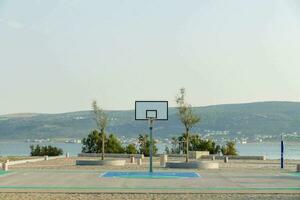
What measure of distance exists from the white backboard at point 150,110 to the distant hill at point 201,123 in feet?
328

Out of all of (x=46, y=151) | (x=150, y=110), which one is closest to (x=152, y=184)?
(x=150, y=110)

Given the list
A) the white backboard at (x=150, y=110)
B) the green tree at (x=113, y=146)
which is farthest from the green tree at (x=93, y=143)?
the white backboard at (x=150, y=110)

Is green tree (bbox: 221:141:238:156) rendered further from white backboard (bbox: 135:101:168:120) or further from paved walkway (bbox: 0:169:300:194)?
paved walkway (bbox: 0:169:300:194)

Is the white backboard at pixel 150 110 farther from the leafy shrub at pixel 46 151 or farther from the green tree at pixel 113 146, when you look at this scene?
the leafy shrub at pixel 46 151

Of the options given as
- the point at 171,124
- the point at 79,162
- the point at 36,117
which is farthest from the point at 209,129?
the point at 79,162

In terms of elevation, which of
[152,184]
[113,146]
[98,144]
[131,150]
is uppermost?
[98,144]

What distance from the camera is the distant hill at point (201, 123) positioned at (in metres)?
149

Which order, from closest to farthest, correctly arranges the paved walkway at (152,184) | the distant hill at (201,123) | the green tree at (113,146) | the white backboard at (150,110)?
the paved walkway at (152,184)
the white backboard at (150,110)
the green tree at (113,146)
the distant hill at (201,123)

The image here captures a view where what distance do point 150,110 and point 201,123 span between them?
409ft

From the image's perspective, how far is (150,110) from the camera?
1357 inches

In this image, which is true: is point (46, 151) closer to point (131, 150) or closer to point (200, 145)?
point (131, 150)

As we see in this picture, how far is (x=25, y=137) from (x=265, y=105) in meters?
58.4

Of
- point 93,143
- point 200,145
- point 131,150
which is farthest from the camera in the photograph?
point 200,145

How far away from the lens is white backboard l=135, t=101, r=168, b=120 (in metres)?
34.4
